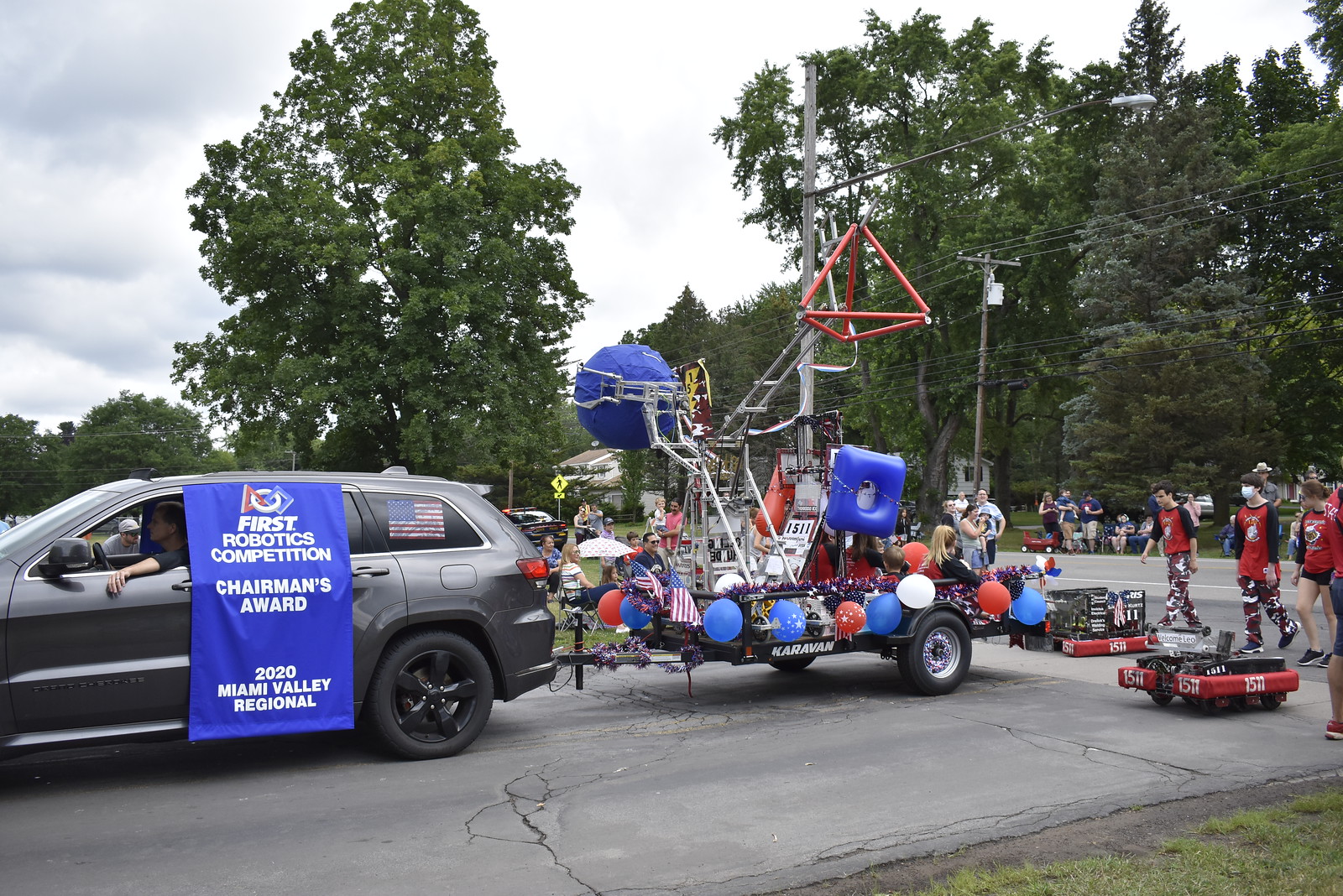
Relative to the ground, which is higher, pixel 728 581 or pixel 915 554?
pixel 915 554

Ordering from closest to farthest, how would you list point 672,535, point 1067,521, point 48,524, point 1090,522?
point 48,524, point 672,535, point 1067,521, point 1090,522

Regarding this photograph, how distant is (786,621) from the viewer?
26.8ft

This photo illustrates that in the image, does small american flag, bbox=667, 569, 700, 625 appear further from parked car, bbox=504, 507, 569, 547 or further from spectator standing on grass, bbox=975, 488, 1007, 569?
parked car, bbox=504, 507, 569, 547

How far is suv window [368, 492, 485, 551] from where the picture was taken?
7078 millimetres

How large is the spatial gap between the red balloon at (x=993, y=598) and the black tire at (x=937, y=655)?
0.27 meters

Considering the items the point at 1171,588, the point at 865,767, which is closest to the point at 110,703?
the point at 865,767

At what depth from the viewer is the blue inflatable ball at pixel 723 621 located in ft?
26.1

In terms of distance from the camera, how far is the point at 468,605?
7.02 meters

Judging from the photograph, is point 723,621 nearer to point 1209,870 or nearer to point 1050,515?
point 1209,870

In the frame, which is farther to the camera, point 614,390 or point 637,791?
point 614,390

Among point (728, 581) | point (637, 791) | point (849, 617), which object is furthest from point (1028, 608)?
A: point (637, 791)

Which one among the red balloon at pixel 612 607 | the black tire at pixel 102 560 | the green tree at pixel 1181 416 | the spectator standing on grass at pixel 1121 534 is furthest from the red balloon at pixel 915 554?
the green tree at pixel 1181 416

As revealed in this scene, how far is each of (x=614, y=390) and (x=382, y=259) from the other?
20.1 m

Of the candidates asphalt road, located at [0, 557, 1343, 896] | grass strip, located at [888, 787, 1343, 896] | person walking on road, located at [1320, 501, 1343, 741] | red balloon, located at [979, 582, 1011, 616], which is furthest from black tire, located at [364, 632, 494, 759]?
person walking on road, located at [1320, 501, 1343, 741]
